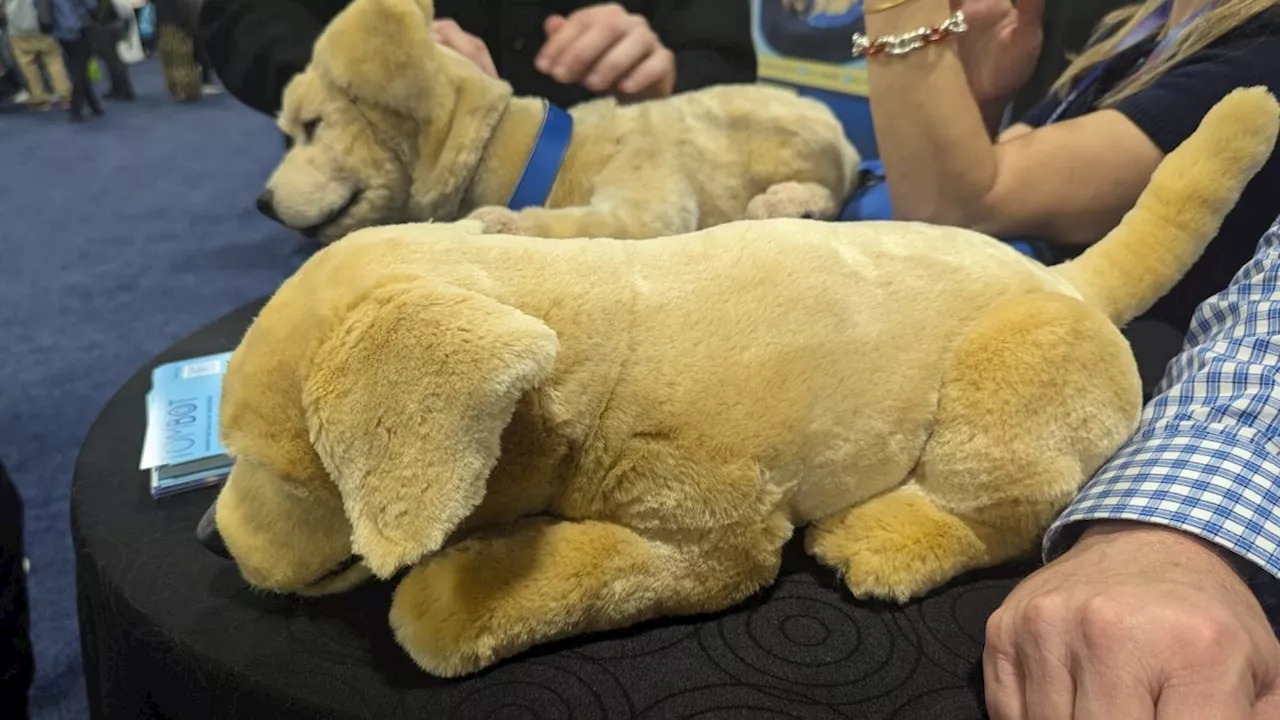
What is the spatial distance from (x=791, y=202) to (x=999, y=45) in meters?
0.23

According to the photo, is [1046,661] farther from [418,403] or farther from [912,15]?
[912,15]

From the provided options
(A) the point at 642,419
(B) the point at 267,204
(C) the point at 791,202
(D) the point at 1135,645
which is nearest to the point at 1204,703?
(D) the point at 1135,645

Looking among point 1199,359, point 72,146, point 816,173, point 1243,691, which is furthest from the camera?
point 72,146

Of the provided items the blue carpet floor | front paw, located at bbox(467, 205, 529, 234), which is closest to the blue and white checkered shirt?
front paw, located at bbox(467, 205, 529, 234)

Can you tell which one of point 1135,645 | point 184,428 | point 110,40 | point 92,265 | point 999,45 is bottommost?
point 92,265

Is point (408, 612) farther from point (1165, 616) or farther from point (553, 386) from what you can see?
point (1165, 616)

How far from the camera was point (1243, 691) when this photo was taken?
422 mm

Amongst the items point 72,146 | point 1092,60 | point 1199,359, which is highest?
point 1092,60

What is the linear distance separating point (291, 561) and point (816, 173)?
651mm

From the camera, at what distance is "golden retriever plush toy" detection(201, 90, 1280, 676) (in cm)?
45

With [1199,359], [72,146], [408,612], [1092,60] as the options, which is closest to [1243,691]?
[1199,359]

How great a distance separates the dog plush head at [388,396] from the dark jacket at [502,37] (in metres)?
0.62

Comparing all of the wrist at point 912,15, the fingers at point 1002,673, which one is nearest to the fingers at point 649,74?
the wrist at point 912,15

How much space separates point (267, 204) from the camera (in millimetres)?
909
